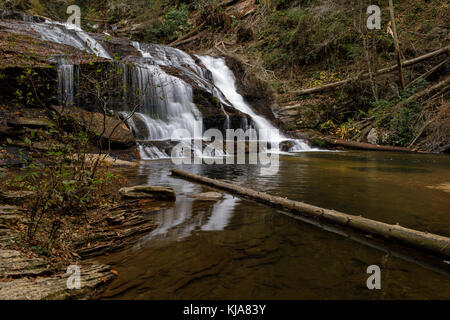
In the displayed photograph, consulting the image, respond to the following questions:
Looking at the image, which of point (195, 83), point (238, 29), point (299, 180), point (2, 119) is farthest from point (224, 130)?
point (238, 29)

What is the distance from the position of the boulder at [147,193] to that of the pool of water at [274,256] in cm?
23

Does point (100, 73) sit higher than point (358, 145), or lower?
higher

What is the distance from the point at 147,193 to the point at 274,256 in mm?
2646

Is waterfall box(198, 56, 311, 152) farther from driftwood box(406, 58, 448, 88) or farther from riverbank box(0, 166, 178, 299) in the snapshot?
riverbank box(0, 166, 178, 299)

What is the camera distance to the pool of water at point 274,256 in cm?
185

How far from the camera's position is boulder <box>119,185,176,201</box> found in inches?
166

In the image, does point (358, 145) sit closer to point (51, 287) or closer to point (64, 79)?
point (51, 287)

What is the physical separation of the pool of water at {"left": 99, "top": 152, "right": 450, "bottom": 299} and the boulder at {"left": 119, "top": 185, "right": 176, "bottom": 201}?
0.23m

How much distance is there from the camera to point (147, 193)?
4281 millimetres

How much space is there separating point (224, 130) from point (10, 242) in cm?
1244

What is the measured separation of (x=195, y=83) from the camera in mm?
15156

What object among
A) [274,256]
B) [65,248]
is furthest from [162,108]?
[274,256]

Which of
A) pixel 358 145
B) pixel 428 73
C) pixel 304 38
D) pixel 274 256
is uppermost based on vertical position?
pixel 304 38
